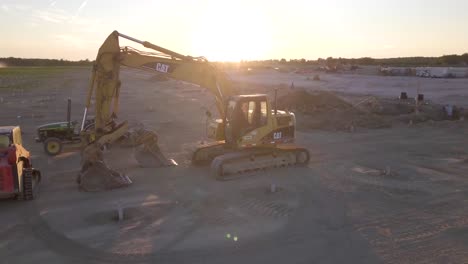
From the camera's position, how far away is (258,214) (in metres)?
11.1

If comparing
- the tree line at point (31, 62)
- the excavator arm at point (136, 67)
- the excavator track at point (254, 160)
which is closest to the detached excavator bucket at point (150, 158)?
the excavator arm at point (136, 67)

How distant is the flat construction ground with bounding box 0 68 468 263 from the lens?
893cm

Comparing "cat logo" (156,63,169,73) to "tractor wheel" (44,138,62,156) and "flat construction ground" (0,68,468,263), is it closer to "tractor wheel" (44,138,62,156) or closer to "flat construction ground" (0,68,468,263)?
"flat construction ground" (0,68,468,263)

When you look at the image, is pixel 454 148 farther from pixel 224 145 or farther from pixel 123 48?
pixel 123 48

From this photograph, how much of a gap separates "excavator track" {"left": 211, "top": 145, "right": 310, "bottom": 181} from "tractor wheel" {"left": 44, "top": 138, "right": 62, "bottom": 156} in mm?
7107

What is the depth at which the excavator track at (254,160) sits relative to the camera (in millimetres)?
14250

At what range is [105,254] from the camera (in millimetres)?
8859

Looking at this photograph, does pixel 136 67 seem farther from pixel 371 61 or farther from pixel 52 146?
pixel 371 61

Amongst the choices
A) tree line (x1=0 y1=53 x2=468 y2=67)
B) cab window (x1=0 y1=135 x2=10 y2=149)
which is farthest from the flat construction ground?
tree line (x1=0 y1=53 x2=468 y2=67)

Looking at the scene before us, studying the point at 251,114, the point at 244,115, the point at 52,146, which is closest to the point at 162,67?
the point at 244,115

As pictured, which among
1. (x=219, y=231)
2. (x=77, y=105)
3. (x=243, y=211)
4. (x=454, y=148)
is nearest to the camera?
(x=219, y=231)

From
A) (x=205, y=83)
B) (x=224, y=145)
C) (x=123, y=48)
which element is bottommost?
(x=224, y=145)

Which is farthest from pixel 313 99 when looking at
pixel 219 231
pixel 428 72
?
pixel 428 72

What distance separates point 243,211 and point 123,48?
250 inches
